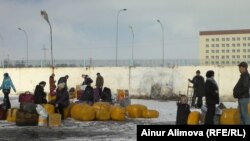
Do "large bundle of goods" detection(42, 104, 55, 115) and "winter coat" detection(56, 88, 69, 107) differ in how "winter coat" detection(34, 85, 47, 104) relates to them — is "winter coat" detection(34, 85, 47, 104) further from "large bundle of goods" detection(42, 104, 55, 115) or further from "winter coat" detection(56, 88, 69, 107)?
"winter coat" detection(56, 88, 69, 107)

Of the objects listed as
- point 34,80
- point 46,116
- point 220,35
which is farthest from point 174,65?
point 220,35

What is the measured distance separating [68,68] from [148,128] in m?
39.1

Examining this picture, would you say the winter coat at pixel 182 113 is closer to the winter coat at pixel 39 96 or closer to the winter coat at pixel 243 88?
the winter coat at pixel 243 88

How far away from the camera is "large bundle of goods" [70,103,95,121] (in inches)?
723

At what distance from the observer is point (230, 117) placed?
1484cm

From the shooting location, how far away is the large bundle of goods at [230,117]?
48.1ft

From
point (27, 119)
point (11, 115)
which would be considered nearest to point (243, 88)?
point (27, 119)

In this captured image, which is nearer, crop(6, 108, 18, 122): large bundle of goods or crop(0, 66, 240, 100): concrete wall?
crop(6, 108, 18, 122): large bundle of goods

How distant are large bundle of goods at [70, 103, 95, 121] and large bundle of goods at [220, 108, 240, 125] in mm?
5251

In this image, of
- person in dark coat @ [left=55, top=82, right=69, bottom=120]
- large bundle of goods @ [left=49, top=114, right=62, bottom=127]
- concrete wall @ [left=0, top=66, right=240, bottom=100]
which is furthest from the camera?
concrete wall @ [left=0, top=66, right=240, bottom=100]

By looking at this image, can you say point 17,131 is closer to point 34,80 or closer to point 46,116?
point 46,116

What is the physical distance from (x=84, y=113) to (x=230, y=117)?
18.5 feet

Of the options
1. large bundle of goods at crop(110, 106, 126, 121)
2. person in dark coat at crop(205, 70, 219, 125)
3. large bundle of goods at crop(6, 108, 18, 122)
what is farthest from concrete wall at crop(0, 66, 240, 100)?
person in dark coat at crop(205, 70, 219, 125)

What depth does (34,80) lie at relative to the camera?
49.2 m
